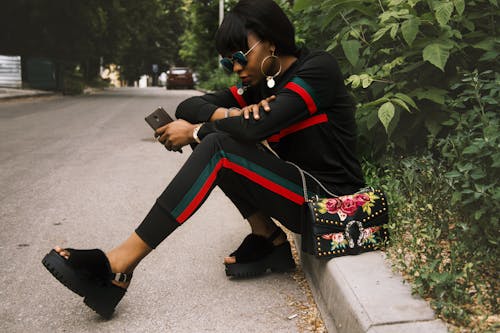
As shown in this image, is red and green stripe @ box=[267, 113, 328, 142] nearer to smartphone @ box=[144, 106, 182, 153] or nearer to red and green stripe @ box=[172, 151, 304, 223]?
red and green stripe @ box=[172, 151, 304, 223]

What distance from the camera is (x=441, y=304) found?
1969 mm

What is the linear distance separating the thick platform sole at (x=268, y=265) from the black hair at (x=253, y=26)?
3.60 ft

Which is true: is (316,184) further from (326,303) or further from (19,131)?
(19,131)

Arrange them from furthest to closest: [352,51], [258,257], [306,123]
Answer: [352,51] → [258,257] → [306,123]

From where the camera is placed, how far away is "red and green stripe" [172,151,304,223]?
2623 millimetres

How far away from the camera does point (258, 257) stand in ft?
10.3

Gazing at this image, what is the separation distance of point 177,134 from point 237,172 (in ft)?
1.35

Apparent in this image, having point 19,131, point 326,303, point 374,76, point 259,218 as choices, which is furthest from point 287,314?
point 19,131

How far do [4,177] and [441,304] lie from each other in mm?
4911

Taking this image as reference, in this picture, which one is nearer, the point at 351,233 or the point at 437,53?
the point at 351,233

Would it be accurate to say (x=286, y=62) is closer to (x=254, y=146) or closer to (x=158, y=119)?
(x=254, y=146)

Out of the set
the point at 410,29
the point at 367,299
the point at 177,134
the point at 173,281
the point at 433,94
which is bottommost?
the point at 173,281

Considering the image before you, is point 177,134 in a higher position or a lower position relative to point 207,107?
lower

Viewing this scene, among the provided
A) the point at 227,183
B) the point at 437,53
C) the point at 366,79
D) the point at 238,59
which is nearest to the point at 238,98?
the point at 238,59
